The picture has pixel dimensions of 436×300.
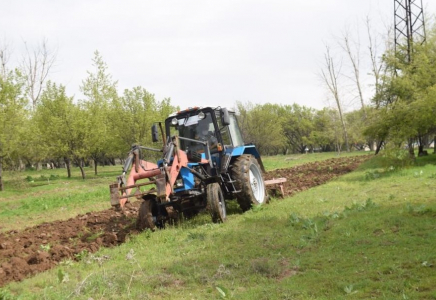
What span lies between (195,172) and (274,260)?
3.67m

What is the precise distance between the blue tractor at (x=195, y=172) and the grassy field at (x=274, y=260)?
54cm

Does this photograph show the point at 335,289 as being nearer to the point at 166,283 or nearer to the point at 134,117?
the point at 166,283

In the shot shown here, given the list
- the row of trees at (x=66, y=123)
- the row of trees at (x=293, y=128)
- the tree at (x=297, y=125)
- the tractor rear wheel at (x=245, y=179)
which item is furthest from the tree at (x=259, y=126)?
the tractor rear wheel at (x=245, y=179)

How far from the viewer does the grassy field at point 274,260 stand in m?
4.81

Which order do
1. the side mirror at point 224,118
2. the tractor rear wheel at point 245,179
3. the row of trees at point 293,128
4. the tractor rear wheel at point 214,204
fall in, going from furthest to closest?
the row of trees at point 293,128 → the tractor rear wheel at point 245,179 → the side mirror at point 224,118 → the tractor rear wheel at point 214,204

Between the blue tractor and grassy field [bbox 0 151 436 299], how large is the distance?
1.77ft

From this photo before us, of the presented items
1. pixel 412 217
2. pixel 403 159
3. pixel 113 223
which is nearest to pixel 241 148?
pixel 113 223

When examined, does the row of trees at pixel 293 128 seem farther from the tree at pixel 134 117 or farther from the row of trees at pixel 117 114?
the tree at pixel 134 117

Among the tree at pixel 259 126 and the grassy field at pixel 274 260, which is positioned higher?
the tree at pixel 259 126

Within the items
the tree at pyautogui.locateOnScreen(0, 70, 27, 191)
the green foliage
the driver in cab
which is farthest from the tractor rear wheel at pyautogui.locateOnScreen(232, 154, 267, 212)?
the tree at pyautogui.locateOnScreen(0, 70, 27, 191)

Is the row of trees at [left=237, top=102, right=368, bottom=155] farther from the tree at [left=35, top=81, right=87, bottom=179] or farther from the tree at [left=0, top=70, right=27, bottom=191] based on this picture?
the tree at [left=0, top=70, right=27, bottom=191]

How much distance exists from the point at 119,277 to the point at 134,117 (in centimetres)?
2678

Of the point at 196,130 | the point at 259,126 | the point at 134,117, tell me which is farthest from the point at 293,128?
the point at 196,130

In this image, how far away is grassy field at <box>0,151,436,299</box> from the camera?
481cm
